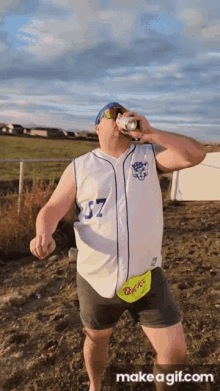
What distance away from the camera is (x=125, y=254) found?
200 centimetres

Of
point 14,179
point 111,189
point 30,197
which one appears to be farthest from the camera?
point 14,179

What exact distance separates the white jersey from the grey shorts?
7cm

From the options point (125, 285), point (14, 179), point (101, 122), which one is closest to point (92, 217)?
point (125, 285)

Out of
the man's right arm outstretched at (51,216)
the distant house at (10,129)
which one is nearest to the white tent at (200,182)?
the man's right arm outstretched at (51,216)

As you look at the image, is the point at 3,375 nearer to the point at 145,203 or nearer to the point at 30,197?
the point at 145,203

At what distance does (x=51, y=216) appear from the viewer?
2.00m

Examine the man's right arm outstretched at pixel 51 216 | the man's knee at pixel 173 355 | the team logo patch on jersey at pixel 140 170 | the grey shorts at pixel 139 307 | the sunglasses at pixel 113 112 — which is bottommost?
the man's knee at pixel 173 355

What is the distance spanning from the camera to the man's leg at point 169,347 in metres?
1.93

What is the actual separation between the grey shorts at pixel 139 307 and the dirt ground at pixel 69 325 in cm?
87

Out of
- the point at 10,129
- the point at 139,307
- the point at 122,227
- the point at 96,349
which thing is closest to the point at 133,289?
the point at 139,307

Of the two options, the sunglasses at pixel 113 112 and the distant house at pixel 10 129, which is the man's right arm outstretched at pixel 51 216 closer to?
the sunglasses at pixel 113 112

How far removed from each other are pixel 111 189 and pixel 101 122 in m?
0.40

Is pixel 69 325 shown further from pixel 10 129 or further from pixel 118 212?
pixel 10 129

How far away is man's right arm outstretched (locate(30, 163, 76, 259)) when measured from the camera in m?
1.87
